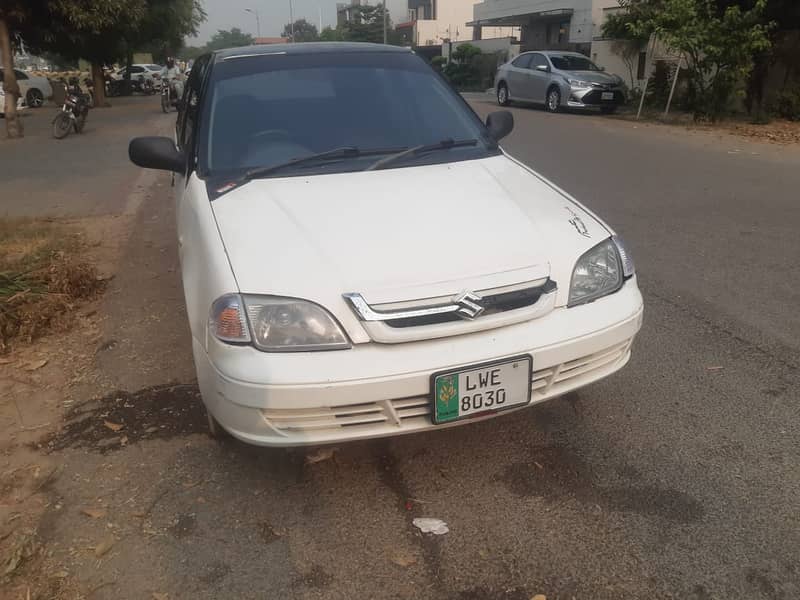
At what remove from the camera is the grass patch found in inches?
177

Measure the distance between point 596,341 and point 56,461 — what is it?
2338mm

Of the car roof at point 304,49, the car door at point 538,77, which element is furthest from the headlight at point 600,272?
the car door at point 538,77

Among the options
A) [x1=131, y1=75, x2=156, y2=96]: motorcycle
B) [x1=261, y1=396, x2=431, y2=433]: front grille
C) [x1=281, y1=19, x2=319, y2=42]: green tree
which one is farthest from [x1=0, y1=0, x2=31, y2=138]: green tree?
[x1=281, y1=19, x2=319, y2=42]: green tree

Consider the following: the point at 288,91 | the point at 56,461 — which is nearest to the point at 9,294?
the point at 56,461

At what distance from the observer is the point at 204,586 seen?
2.36m

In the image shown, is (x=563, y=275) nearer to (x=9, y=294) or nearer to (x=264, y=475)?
(x=264, y=475)

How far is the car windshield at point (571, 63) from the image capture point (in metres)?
19.2

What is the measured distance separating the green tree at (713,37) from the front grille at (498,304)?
14.2 metres

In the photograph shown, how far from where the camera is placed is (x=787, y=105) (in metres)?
15.4

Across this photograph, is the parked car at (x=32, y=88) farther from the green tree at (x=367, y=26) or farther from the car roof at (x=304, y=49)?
the green tree at (x=367, y=26)

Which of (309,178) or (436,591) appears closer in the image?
(436,591)

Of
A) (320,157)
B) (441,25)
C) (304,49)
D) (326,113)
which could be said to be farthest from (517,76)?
(441,25)

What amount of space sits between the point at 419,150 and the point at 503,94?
19239 millimetres

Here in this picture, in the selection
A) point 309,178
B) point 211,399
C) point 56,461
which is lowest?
point 56,461
